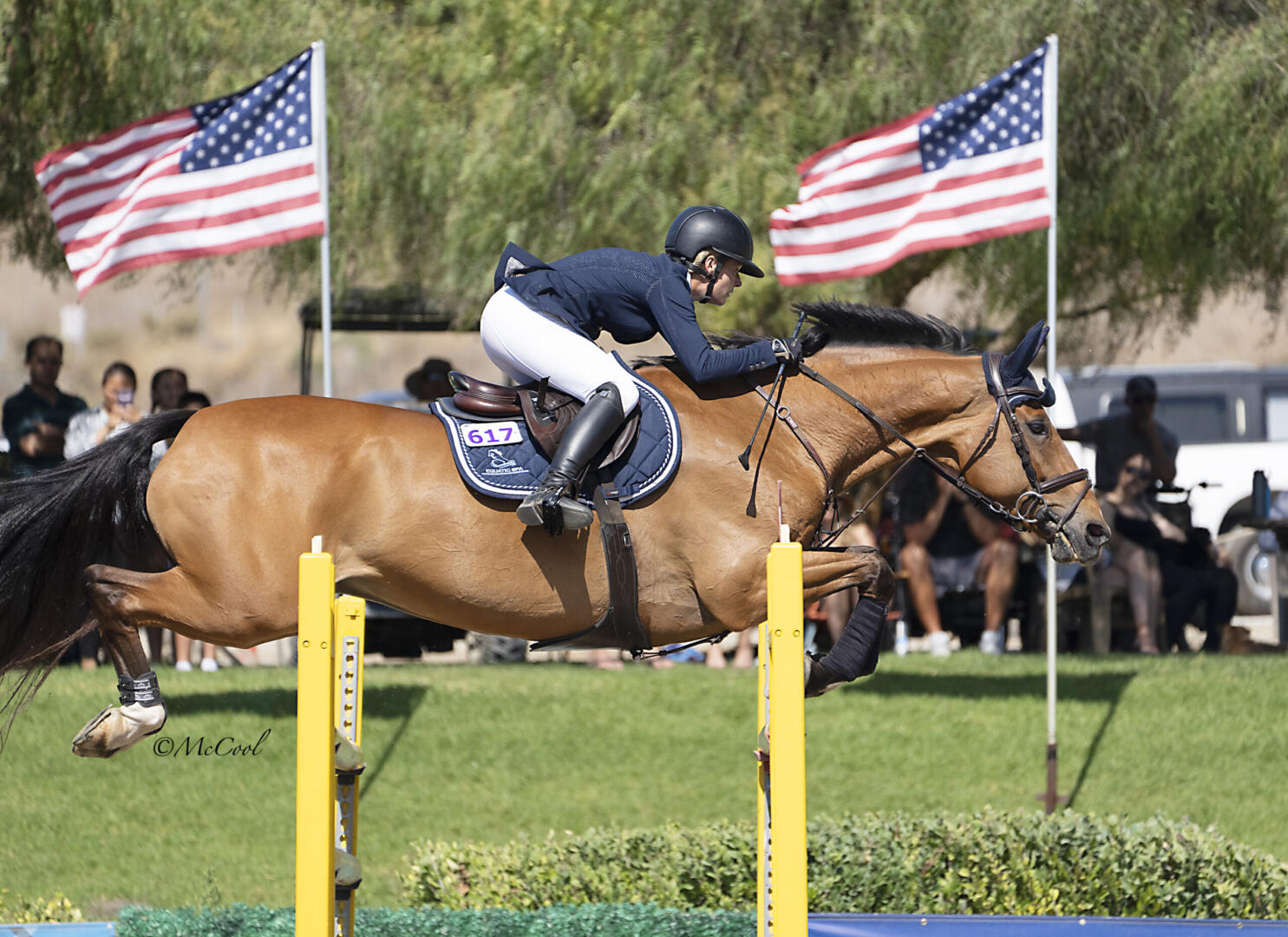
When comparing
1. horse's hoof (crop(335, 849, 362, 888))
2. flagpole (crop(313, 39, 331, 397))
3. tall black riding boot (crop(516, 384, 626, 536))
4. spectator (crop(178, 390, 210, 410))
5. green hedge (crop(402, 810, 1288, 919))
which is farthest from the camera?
spectator (crop(178, 390, 210, 410))

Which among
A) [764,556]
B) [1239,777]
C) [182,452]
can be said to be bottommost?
[1239,777]

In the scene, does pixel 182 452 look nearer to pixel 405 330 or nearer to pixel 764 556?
pixel 764 556

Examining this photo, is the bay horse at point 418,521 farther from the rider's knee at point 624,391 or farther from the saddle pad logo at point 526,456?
the rider's knee at point 624,391

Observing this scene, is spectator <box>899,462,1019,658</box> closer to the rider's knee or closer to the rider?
the rider

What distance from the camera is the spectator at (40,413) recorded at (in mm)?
9258

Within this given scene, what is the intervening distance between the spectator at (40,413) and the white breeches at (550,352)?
5558 millimetres

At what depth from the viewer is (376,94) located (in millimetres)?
10672

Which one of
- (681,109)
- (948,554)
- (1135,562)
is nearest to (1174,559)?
(1135,562)

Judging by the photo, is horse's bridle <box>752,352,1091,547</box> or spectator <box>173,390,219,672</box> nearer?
horse's bridle <box>752,352,1091,547</box>

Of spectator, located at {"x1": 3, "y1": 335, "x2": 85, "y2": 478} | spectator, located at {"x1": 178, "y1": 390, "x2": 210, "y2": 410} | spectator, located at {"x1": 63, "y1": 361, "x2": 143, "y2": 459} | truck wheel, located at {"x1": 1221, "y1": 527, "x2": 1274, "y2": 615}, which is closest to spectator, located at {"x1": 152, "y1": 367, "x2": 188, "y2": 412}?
spectator, located at {"x1": 178, "y1": 390, "x2": 210, "y2": 410}

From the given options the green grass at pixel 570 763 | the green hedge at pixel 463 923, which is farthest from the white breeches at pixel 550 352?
the green grass at pixel 570 763

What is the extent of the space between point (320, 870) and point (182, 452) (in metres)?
1.55

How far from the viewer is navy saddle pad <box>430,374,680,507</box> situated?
4.54 meters

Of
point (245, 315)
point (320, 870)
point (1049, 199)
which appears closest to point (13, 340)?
point (245, 315)
